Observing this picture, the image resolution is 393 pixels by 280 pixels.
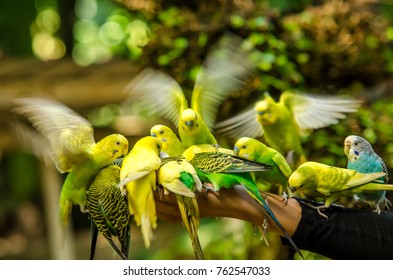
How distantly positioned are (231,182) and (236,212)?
6cm

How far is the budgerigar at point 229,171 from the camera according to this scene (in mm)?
883

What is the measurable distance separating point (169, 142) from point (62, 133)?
0.17 meters

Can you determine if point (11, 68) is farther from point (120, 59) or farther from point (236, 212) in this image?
point (236, 212)

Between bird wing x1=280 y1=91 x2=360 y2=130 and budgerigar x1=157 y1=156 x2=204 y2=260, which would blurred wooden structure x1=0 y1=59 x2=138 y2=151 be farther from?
budgerigar x1=157 y1=156 x2=204 y2=260

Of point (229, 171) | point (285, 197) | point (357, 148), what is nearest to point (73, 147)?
point (229, 171)

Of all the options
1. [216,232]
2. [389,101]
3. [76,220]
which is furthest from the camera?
[76,220]

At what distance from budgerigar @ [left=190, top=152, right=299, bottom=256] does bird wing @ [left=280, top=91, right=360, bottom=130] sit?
0.18 m

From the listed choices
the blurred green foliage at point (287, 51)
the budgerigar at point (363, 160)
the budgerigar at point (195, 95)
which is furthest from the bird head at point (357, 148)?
the blurred green foliage at point (287, 51)

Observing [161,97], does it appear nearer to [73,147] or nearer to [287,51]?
[73,147]

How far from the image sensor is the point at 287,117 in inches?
40.9

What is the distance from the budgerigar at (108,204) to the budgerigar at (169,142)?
0.08m
